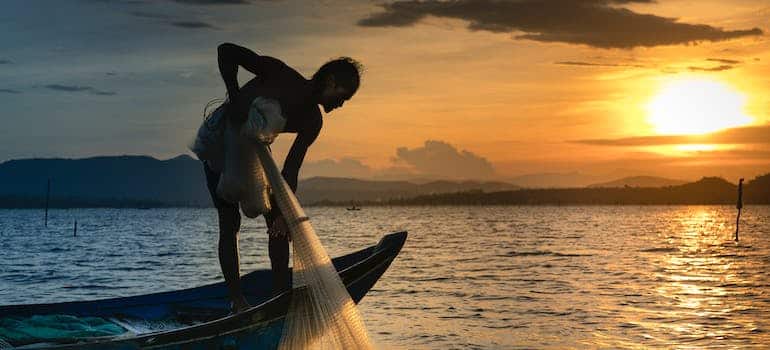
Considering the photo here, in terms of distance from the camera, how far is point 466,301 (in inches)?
926

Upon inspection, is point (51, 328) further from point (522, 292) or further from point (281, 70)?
point (522, 292)

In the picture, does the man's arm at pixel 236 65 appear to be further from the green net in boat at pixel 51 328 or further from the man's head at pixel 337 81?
the green net in boat at pixel 51 328

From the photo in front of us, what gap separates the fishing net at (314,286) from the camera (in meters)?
7.69

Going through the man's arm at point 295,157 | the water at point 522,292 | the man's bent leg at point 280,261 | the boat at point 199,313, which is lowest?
the water at point 522,292

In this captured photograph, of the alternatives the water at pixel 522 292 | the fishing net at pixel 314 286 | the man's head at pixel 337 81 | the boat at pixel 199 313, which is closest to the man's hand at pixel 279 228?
the fishing net at pixel 314 286

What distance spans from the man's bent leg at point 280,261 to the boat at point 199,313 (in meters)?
0.32

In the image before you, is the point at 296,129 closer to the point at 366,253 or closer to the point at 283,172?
the point at 283,172

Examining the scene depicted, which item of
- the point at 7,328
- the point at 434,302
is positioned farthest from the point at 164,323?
the point at 434,302

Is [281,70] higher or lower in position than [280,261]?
higher

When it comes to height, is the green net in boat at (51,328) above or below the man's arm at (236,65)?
below

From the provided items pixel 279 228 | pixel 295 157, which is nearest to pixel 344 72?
pixel 295 157

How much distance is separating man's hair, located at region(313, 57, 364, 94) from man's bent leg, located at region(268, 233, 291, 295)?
1430mm

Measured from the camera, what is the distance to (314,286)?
303 inches

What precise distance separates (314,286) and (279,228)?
66 cm
